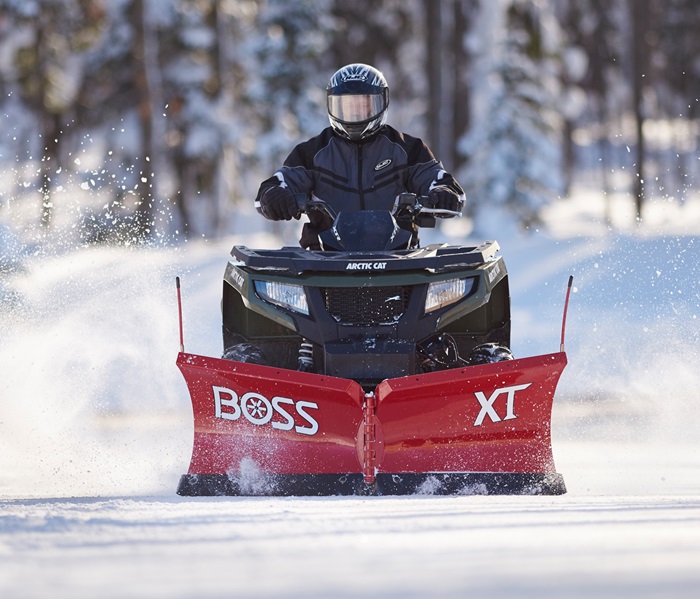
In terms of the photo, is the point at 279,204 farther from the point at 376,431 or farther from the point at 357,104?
the point at 376,431

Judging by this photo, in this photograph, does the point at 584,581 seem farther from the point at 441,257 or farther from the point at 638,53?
the point at 638,53

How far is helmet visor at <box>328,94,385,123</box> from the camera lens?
7789mm

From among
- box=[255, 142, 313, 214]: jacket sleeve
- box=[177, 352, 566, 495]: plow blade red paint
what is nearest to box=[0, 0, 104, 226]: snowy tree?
box=[255, 142, 313, 214]: jacket sleeve

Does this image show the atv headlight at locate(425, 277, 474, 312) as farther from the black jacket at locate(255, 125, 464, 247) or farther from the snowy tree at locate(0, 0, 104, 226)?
the snowy tree at locate(0, 0, 104, 226)

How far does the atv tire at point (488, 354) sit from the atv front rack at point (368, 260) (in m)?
0.48

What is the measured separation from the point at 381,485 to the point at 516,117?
25254mm

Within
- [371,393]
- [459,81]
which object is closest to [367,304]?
[371,393]

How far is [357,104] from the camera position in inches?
307

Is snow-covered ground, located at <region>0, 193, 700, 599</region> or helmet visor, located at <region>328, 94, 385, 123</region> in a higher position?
helmet visor, located at <region>328, 94, 385, 123</region>

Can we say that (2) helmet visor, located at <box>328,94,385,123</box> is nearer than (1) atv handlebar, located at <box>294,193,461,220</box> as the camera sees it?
No

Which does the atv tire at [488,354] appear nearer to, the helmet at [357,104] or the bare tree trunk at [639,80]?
the helmet at [357,104]

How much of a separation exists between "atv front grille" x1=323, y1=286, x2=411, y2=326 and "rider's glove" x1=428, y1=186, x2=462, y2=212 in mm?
795

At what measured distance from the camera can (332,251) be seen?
7.37m

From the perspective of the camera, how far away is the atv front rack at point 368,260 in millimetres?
6805
